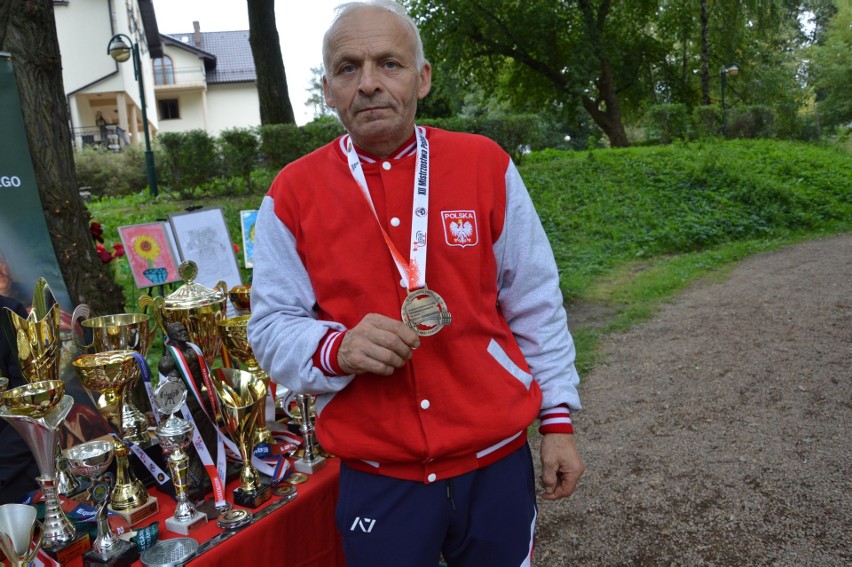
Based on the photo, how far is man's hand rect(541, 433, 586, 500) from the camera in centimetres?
178

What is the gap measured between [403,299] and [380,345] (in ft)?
0.69

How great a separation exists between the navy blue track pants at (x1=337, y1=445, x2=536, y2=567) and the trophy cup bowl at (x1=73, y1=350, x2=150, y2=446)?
790mm

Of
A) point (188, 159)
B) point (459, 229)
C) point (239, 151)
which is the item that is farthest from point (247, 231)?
point (188, 159)

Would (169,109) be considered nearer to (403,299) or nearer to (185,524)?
(185,524)

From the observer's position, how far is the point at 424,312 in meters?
1.54

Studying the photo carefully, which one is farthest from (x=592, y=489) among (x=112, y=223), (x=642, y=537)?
(x=112, y=223)

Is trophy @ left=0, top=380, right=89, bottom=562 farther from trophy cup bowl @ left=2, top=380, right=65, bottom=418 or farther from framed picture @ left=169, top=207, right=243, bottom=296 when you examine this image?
framed picture @ left=169, top=207, right=243, bottom=296

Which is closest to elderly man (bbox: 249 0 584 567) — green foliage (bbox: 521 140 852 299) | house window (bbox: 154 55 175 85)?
green foliage (bbox: 521 140 852 299)

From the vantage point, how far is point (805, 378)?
512 centimetres

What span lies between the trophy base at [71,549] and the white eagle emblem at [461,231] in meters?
1.28

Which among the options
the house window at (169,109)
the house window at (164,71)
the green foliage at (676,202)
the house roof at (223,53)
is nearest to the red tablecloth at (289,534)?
the green foliage at (676,202)

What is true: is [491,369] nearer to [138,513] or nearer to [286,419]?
[138,513]

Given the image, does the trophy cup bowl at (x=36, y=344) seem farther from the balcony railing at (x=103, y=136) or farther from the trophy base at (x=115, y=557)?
the balcony railing at (x=103, y=136)

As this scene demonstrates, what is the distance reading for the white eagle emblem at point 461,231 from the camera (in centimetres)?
168
